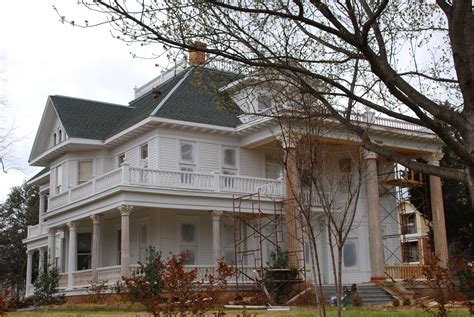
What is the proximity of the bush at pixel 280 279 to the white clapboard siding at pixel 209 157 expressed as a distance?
7.17 meters

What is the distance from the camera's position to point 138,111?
3456cm

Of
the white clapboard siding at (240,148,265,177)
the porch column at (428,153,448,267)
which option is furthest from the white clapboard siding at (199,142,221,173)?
the porch column at (428,153,448,267)

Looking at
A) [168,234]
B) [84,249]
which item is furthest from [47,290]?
[84,249]

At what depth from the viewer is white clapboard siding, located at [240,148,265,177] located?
3234 cm

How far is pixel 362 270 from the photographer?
3328 centimetres

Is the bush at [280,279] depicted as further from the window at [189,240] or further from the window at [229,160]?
the window at [229,160]

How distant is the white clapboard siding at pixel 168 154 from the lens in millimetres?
29828

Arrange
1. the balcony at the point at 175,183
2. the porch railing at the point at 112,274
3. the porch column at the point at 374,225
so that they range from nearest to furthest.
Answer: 1. the balcony at the point at 175,183
2. the porch railing at the point at 112,274
3. the porch column at the point at 374,225

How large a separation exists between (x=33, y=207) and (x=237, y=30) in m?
55.3

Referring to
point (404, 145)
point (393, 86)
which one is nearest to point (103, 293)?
point (404, 145)

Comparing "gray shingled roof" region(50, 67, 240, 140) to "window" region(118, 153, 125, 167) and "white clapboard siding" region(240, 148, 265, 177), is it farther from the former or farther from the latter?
"white clapboard siding" region(240, 148, 265, 177)

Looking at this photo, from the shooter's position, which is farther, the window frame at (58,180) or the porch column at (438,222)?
the window frame at (58,180)

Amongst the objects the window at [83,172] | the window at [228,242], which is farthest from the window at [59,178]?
the window at [228,242]

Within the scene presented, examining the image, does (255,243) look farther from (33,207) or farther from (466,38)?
(33,207)
